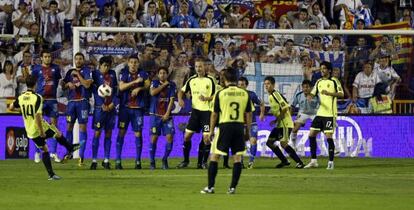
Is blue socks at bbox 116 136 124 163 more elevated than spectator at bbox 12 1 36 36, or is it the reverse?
spectator at bbox 12 1 36 36

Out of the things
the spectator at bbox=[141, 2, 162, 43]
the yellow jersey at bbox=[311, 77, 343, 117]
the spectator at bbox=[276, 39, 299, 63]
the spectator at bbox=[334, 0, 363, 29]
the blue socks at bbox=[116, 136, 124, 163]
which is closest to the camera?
the blue socks at bbox=[116, 136, 124, 163]

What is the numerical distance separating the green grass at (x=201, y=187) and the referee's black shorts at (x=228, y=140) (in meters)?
0.73

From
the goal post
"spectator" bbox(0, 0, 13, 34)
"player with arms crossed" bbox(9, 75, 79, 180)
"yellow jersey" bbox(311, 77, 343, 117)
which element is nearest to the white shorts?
the goal post

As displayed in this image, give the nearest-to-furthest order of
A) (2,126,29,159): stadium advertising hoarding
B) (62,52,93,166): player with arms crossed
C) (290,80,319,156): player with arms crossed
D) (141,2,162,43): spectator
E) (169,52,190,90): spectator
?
1. (62,52,93,166): player with arms crossed
2. (169,52,190,90): spectator
3. (2,126,29,159): stadium advertising hoarding
4. (290,80,319,156): player with arms crossed
5. (141,2,162,43): spectator

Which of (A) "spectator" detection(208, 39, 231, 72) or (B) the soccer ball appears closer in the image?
(B) the soccer ball

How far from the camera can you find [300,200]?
17.3 meters

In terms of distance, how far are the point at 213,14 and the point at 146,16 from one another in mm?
2161

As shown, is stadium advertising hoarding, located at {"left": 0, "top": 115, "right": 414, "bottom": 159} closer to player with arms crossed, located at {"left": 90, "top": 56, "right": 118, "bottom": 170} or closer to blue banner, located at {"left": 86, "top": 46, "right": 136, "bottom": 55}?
blue banner, located at {"left": 86, "top": 46, "right": 136, "bottom": 55}

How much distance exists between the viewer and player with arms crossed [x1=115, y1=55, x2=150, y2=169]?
2509cm

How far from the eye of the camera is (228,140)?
1841cm

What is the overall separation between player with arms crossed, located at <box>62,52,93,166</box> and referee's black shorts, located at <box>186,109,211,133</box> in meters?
2.55

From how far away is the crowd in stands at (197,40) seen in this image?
29250mm

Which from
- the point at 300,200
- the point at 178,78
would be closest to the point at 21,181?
the point at 300,200

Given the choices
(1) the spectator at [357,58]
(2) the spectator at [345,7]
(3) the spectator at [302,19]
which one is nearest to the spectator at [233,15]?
(3) the spectator at [302,19]
